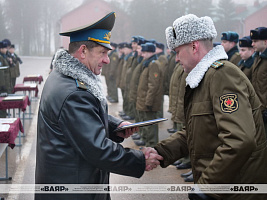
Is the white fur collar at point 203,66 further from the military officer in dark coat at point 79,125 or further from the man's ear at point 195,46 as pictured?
the military officer in dark coat at point 79,125

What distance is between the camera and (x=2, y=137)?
5.11m

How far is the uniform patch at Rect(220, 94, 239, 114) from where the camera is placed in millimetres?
2039

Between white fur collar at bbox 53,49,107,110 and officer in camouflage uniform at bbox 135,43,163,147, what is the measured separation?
489 centimetres

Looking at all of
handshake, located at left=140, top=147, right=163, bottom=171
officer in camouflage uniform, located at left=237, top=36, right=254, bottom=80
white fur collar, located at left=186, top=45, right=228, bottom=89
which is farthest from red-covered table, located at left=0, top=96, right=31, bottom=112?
white fur collar, located at left=186, top=45, right=228, bottom=89

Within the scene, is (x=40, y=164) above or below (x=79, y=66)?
below

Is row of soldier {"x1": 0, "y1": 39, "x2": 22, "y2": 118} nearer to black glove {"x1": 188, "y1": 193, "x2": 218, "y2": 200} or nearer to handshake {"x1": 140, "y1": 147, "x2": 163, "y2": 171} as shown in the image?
handshake {"x1": 140, "y1": 147, "x2": 163, "y2": 171}

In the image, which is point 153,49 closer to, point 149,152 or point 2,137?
point 2,137

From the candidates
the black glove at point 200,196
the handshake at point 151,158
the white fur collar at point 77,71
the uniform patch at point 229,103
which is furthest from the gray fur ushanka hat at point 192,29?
the black glove at point 200,196

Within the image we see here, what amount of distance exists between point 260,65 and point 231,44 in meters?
1.58

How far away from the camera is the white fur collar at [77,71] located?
2320mm

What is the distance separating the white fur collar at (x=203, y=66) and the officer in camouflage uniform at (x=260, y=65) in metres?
3.44

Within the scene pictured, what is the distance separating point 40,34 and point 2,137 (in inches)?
2154

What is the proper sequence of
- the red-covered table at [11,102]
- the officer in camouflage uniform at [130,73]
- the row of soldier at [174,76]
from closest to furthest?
the row of soldier at [174,76] → the red-covered table at [11,102] → the officer in camouflage uniform at [130,73]

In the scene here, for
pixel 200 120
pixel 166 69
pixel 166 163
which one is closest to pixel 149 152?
pixel 166 163
